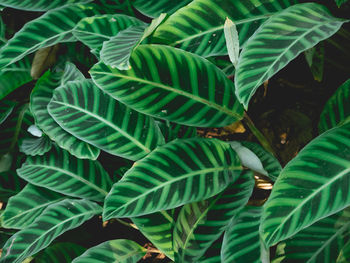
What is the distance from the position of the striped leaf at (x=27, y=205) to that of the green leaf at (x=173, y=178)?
381 mm

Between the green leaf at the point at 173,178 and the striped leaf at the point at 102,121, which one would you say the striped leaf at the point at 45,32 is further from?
the green leaf at the point at 173,178

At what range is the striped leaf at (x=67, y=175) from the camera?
44.6 inches

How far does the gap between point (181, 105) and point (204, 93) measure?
67 mm

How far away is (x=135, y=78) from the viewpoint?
0.95m

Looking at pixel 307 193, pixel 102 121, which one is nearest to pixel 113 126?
pixel 102 121

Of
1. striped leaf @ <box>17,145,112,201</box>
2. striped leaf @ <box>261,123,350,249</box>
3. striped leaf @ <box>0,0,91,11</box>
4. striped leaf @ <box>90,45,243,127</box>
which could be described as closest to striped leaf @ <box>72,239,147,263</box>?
striped leaf @ <box>17,145,112,201</box>

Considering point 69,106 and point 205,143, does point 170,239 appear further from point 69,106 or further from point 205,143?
point 69,106

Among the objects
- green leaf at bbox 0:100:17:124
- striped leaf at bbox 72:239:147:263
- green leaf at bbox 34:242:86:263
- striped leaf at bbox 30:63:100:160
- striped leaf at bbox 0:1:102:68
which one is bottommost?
green leaf at bbox 34:242:86:263

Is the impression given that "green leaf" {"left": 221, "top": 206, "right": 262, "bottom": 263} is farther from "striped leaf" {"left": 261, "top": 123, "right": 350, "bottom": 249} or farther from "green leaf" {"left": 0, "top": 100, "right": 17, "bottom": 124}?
"green leaf" {"left": 0, "top": 100, "right": 17, "bottom": 124}

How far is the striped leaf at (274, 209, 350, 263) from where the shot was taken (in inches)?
34.2

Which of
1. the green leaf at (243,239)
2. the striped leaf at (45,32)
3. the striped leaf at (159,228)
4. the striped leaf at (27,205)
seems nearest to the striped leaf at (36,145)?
the striped leaf at (27,205)

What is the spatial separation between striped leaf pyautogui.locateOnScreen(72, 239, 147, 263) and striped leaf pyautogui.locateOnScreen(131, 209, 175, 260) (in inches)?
3.8

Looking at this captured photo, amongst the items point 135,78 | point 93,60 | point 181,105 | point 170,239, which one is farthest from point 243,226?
point 93,60

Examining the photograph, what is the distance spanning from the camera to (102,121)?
1056mm
